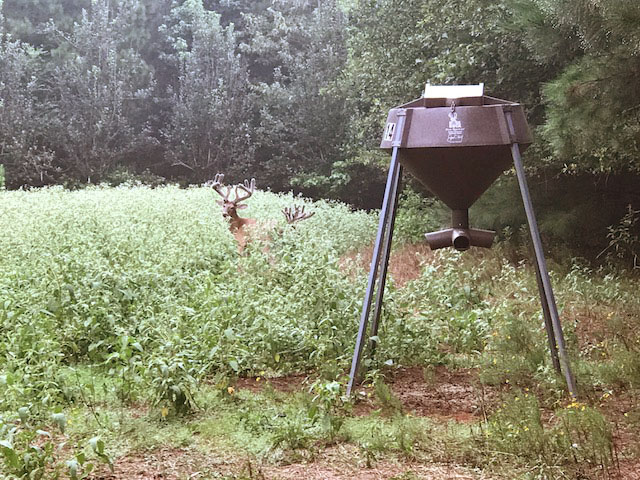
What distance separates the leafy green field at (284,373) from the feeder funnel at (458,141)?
78 centimetres

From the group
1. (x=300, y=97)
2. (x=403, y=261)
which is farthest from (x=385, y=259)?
(x=300, y=97)

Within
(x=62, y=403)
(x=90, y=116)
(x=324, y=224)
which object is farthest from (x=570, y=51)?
(x=90, y=116)

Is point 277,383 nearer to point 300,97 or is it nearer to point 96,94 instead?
point 300,97

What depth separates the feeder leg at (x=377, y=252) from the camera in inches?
145

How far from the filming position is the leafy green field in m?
2.71

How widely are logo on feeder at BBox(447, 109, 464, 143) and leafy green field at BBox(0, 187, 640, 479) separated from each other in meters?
1.19

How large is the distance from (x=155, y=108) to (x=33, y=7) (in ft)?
13.4

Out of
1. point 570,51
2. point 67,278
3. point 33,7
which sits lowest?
point 67,278

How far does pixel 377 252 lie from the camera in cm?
377

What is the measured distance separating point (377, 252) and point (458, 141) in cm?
67

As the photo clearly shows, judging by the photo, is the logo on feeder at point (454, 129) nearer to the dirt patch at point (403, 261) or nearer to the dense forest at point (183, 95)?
the dirt patch at point (403, 261)

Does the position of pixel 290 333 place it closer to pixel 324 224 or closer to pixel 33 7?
pixel 324 224

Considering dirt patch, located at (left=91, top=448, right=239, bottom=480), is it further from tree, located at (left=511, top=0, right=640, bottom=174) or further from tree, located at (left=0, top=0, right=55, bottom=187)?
tree, located at (left=0, top=0, right=55, bottom=187)

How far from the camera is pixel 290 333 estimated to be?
4.22 m
